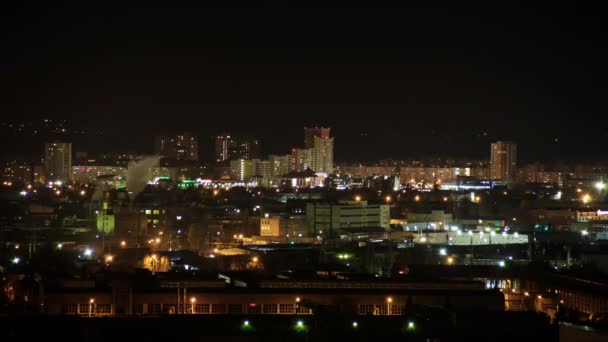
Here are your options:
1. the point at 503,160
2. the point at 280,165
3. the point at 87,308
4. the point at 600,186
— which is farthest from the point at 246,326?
the point at 503,160

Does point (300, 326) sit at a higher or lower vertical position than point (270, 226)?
lower

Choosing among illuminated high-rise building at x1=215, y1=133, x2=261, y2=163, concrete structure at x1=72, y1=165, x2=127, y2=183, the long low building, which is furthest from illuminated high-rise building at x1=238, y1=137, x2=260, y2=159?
the long low building

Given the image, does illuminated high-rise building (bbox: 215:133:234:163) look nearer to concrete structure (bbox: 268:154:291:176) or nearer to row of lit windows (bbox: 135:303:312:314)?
concrete structure (bbox: 268:154:291:176)

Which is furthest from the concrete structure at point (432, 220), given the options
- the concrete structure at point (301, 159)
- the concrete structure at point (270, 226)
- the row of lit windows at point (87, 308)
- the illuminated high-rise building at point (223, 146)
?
the illuminated high-rise building at point (223, 146)

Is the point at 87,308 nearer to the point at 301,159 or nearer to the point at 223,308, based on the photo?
the point at 223,308


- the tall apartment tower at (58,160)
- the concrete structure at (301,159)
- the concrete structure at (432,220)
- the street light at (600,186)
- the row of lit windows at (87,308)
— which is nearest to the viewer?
the row of lit windows at (87,308)

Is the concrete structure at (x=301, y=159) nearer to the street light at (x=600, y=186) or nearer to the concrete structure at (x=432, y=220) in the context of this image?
the street light at (x=600, y=186)

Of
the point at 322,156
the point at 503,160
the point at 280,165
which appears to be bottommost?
the point at 280,165

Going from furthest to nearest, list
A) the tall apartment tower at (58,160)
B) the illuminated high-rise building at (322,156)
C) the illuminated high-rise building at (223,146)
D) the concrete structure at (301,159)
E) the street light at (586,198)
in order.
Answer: the illuminated high-rise building at (223,146)
the illuminated high-rise building at (322,156)
the concrete structure at (301,159)
the tall apartment tower at (58,160)
the street light at (586,198)
